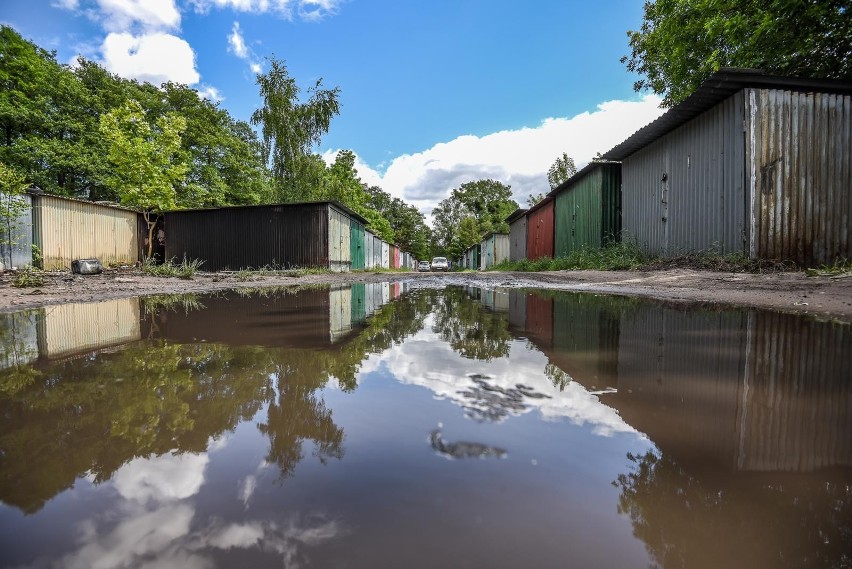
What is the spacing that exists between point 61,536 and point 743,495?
1.03m

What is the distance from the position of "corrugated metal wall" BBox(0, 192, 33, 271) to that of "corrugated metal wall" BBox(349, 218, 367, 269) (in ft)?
36.2

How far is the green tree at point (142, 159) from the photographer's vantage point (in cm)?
1543

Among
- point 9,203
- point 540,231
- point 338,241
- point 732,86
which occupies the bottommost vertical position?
point 338,241

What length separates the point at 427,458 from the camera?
77 cm

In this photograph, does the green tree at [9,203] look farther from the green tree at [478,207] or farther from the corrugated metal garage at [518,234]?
the green tree at [478,207]

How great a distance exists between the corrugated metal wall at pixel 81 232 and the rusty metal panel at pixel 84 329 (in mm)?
12704

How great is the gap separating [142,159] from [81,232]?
352 centimetres

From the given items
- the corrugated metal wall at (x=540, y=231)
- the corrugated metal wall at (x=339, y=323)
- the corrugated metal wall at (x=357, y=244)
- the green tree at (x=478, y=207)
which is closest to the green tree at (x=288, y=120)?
the corrugated metal wall at (x=357, y=244)

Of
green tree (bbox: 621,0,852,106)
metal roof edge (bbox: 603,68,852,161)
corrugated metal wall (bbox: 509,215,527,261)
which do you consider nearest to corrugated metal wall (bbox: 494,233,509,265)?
corrugated metal wall (bbox: 509,215,527,261)

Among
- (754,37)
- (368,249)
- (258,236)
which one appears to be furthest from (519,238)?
(754,37)

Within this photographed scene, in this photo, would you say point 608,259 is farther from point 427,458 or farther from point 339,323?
point 427,458

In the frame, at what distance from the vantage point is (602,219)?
1198cm

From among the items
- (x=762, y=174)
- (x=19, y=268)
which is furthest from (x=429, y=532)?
(x=19, y=268)

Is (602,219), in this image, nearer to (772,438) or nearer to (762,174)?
(762,174)
